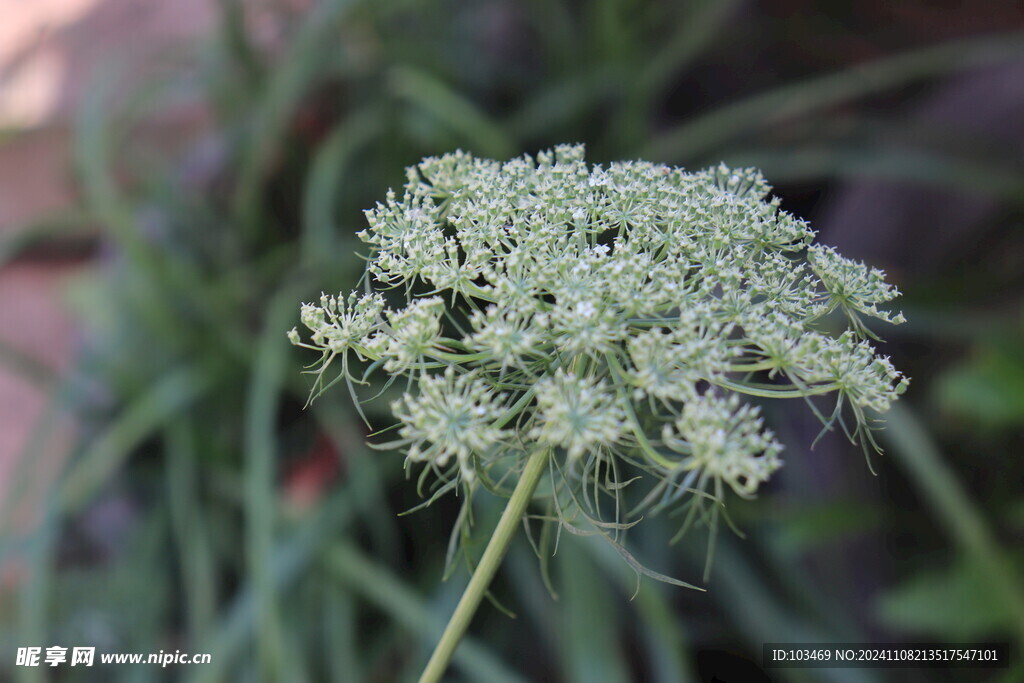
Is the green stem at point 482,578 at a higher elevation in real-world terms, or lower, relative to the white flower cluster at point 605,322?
lower

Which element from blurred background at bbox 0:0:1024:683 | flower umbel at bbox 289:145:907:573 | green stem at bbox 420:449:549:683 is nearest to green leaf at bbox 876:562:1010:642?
blurred background at bbox 0:0:1024:683

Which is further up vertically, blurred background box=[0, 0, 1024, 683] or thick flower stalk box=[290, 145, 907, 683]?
blurred background box=[0, 0, 1024, 683]

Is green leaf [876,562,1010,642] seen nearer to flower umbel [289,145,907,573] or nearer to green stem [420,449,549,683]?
flower umbel [289,145,907,573]

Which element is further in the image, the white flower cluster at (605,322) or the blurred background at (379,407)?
the blurred background at (379,407)

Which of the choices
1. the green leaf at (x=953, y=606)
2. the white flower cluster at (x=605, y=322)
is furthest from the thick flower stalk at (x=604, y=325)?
the green leaf at (x=953, y=606)

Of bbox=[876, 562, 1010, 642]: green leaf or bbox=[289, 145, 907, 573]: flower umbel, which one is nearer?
bbox=[289, 145, 907, 573]: flower umbel

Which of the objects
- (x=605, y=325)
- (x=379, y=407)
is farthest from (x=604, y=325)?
(x=379, y=407)

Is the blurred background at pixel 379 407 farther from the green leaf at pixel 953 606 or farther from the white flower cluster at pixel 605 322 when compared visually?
the white flower cluster at pixel 605 322
